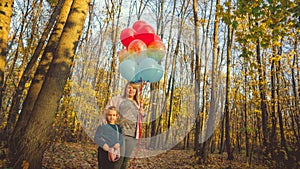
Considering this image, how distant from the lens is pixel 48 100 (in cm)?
303

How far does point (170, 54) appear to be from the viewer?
50.2ft

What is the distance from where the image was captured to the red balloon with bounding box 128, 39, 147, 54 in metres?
3.35

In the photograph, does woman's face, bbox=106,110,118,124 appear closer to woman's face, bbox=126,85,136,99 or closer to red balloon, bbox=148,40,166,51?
woman's face, bbox=126,85,136,99

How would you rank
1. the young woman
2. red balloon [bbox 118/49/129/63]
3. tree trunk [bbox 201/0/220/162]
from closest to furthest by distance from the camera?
the young woman
red balloon [bbox 118/49/129/63]
tree trunk [bbox 201/0/220/162]

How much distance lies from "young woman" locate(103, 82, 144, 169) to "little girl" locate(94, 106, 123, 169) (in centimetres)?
11

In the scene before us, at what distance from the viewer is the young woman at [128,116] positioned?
9.80 feet

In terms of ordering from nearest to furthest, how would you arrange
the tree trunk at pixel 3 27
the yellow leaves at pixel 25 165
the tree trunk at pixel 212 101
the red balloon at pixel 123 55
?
the yellow leaves at pixel 25 165 < the tree trunk at pixel 3 27 < the red balloon at pixel 123 55 < the tree trunk at pixel 212 101

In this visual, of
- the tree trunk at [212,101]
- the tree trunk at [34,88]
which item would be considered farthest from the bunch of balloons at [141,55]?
the tree trunk at [212,101]

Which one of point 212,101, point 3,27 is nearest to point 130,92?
point 3,27

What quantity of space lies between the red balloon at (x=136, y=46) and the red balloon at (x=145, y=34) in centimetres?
17

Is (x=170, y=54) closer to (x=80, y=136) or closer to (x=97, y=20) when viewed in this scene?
(x=97, y=20)

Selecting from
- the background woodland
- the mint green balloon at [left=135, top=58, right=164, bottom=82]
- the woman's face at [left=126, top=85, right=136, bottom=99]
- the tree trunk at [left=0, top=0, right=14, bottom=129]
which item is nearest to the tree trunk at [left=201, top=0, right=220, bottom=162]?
the background woodland

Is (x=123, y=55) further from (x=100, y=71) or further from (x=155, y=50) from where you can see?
(x=100, y=71)

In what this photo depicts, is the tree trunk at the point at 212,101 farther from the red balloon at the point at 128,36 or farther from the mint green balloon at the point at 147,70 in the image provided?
the mint green balloon at the point at 147,70
